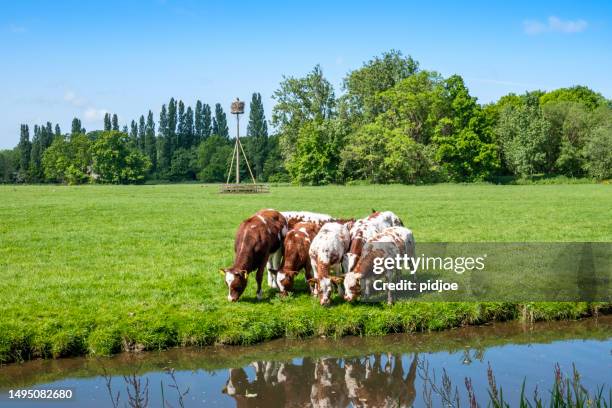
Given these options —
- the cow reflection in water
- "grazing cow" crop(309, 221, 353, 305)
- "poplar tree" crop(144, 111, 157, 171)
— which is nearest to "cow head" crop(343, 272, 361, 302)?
"grazing cow" crop(309, 221, 353, 305)

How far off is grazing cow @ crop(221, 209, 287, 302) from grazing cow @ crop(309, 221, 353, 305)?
1005 mm

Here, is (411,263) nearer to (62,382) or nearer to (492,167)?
(62,382)

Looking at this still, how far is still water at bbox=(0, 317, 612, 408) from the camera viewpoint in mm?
8195

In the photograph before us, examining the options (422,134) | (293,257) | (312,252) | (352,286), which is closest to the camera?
(352,286)

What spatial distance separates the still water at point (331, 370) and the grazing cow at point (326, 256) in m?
1.25

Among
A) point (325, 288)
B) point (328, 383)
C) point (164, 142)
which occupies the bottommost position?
point (328, 383)

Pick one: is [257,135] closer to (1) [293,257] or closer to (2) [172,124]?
(2) [172,124]

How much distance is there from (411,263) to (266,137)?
401 ft

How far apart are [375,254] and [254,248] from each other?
2.53 metres

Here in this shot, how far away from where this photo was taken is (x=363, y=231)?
13.0 metres

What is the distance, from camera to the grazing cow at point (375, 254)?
38.3 feet


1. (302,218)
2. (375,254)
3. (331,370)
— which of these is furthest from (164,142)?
(331,370)

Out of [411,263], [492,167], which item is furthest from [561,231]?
[492,167]

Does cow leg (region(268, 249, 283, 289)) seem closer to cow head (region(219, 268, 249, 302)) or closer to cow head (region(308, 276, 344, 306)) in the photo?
cow head (region(219, 268, 249, 302))
